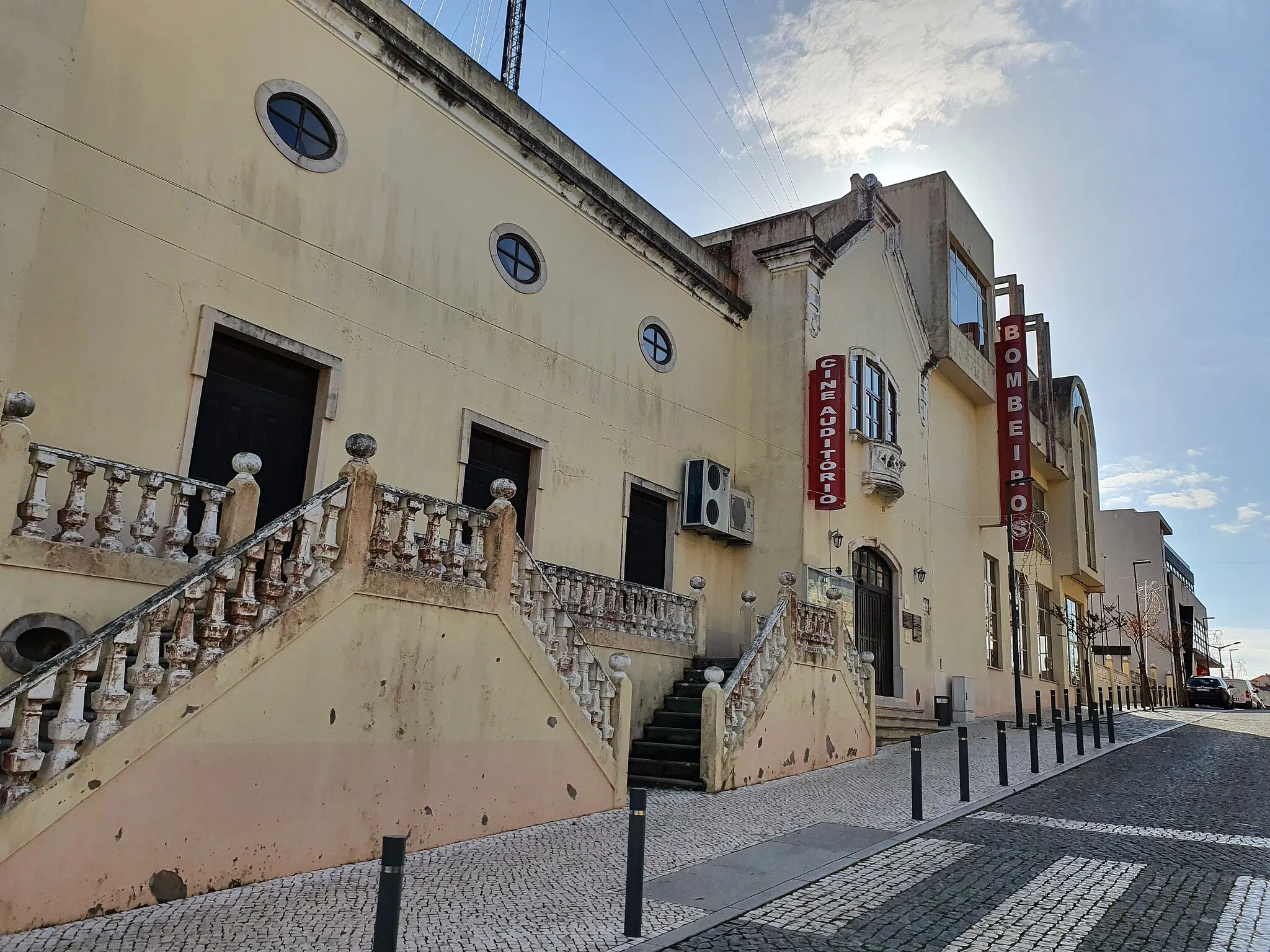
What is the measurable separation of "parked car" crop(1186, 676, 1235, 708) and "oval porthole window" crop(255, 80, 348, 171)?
4844cm

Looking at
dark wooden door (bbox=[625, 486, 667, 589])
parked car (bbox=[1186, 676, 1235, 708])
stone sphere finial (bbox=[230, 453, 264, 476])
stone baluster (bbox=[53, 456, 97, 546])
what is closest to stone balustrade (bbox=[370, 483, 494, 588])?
stone sphere finial (bbox=[230, 453, 264, 476])

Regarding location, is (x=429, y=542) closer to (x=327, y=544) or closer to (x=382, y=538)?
(x=382, y=538)

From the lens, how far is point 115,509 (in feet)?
22.4

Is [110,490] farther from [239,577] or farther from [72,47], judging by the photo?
[72,47]

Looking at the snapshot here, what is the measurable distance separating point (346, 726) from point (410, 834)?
110cm

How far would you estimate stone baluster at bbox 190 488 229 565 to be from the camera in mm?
7043

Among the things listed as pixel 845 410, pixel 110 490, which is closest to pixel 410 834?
pixel 110 490

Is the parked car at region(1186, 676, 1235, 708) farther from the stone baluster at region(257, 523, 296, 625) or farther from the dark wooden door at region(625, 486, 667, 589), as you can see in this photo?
the stone baluster at region(257, 523, 296, 625)

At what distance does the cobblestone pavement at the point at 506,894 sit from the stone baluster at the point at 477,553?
2245 millimetres

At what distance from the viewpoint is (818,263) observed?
59.0 ft

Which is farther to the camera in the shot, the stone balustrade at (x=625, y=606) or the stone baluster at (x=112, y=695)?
the stone balustrade at (x=625, y=606)

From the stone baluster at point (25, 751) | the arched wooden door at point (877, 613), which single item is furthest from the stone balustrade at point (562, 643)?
the arched wooden door at point (877, 613)

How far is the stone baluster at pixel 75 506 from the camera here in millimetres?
6598

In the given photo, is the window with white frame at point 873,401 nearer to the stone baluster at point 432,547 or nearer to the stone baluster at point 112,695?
the stone baluster at point 432,547
